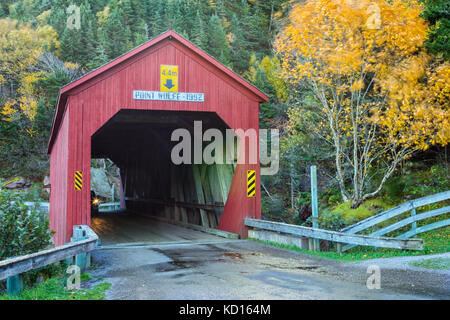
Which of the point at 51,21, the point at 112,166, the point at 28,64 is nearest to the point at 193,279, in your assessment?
the point at 28,64

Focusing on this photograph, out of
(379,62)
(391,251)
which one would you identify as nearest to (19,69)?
(379,62)

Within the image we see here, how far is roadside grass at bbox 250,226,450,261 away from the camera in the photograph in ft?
27.0

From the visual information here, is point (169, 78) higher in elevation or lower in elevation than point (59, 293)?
higher

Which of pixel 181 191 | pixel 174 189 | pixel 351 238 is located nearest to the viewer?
pixel 351 238

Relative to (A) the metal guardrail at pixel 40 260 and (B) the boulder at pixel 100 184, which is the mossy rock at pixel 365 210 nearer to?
(A) the metal guardrail at pixel 40 260

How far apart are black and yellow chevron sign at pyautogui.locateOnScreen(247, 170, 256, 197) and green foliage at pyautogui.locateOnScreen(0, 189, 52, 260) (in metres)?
5.77

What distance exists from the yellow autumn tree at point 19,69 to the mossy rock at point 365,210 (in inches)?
1133

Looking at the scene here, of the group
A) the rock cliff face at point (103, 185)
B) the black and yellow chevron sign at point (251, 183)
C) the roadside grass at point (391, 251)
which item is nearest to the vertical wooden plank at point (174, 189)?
the black and yellow chevron sign at point (251, 183)

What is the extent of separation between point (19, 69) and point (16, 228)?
33672 mm

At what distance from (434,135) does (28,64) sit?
3523 centimetres

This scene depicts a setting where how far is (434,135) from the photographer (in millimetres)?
10500

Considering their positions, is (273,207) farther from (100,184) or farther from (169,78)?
(100,184)

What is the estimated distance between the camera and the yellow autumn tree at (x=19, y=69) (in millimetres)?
34562

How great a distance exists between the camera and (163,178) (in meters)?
19.0
